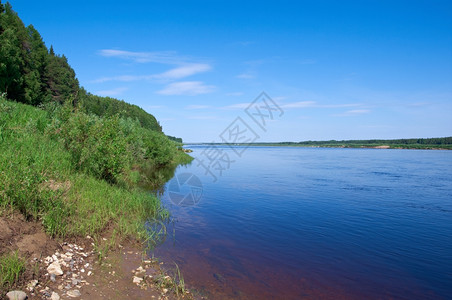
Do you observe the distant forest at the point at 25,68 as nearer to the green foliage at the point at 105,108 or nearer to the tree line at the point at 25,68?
the tree line at the point at 25,68

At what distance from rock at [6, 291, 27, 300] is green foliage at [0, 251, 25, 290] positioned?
0.81ft

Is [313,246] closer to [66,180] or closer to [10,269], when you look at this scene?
[10,269]

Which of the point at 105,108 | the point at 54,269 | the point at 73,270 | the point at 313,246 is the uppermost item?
the point at 105,108

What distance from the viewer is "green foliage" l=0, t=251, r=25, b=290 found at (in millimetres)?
5711

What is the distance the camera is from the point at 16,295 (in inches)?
217

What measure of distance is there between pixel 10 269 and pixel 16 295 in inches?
28.3

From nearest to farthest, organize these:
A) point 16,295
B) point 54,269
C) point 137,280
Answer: point 16,295 → point 54,269 → point 137,280

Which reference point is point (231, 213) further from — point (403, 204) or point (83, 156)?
point (403, 204)

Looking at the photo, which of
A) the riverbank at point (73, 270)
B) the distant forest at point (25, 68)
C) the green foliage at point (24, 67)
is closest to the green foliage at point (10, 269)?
the riverbank at point (73, 270)

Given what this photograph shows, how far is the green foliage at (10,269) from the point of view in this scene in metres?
5.71

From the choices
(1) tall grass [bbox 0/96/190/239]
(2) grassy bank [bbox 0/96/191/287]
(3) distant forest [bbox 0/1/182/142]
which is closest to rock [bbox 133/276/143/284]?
(2) grassy bank [bbox 0/96/191/287]

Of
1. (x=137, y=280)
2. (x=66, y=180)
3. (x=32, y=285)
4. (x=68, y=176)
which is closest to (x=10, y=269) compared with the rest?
(x=32, y=285)

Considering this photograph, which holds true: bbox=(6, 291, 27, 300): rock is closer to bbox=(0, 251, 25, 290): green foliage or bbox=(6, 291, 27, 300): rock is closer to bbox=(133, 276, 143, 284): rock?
bbox=(0, 251, 25, 290): green foliage

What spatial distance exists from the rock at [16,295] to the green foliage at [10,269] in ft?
0.81
